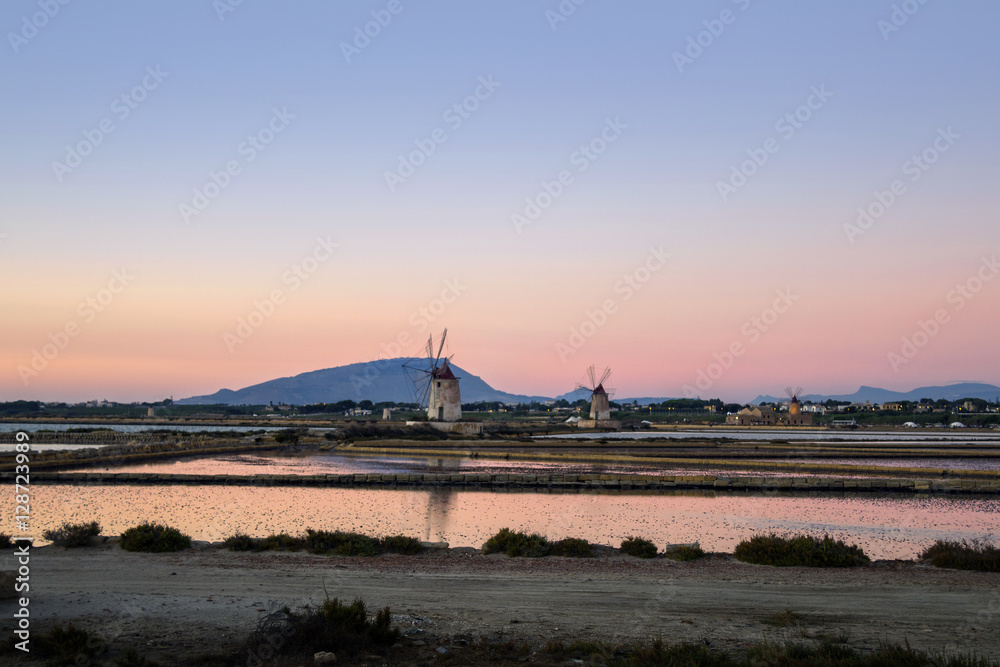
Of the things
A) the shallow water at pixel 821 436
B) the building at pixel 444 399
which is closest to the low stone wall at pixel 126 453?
the building at pixel 444 399

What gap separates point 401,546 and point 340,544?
1.08 m

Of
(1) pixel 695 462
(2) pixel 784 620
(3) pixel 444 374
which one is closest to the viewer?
(2) pixel 784 620

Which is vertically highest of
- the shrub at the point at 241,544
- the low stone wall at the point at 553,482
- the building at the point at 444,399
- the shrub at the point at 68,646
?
the building at the point at 444,399

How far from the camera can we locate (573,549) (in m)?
13.3

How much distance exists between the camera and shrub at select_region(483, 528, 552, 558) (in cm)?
1330

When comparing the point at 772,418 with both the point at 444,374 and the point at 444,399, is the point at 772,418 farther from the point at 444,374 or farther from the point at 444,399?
→ the point at 444,399

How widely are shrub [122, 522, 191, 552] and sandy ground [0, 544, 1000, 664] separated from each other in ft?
1.09

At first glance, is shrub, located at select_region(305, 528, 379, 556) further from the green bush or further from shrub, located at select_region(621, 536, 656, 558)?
the green bush

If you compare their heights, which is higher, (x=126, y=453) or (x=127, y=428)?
(x=126, y=453)

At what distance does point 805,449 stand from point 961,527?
33.7 meters

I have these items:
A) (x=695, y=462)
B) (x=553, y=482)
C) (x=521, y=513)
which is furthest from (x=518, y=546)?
(x=695, y=462)

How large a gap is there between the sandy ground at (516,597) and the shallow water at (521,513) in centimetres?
307

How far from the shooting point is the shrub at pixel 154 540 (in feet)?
43.3

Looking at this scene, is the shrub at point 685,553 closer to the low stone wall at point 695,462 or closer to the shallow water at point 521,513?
the shallow water at point 521,513
